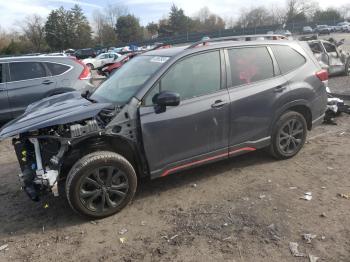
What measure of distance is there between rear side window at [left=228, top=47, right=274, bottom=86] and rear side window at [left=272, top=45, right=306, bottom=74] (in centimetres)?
19

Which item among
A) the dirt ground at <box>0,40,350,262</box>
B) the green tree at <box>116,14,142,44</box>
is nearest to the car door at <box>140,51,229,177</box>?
the dirt ground at <box>0,40,350,262</box>

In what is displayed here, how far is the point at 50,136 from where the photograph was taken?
403cm

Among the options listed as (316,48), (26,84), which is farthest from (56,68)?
(316,48)

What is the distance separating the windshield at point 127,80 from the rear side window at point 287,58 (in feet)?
5.94

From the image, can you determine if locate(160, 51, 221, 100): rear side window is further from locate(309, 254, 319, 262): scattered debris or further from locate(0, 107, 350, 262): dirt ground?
locate(309, 254, 319, 262): scattered debris

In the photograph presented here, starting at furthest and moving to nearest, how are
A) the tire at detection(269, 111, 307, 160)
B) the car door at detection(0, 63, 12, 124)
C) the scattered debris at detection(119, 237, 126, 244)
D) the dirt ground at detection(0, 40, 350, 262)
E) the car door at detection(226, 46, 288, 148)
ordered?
the car door at detection(0, 63, 12, 124) < the tire at detection(269, 111, 307, 160) < the car door at detection(226, 46, 288, 148) < the scattered debris at detection(119, 237, 126, 244) < the dirt ground at detection(0, 40, 350, 262)

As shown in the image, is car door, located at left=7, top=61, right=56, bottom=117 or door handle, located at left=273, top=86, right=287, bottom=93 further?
car door, located at left=7, top=61, right=56, bottom=117

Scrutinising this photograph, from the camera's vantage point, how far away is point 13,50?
6372cm

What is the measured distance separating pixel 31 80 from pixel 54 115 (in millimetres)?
4621

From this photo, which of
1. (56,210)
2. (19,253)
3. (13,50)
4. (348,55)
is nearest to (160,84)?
(56,210)

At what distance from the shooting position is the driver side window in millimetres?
4438

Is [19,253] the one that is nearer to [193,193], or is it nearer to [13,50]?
[193,193]

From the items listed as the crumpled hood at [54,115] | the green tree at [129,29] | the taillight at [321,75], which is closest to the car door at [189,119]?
the crumpled hood at [54,115]

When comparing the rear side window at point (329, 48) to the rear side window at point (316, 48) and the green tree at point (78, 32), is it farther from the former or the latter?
the green tree at point (78, 32)
